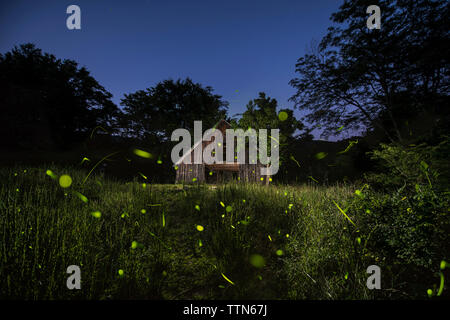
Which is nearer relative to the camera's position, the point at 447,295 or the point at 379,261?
the point at 447,295

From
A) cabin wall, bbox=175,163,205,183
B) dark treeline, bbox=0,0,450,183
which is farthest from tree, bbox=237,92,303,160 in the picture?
cabin wall, bbox=175,163,205,183

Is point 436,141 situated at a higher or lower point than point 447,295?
higher

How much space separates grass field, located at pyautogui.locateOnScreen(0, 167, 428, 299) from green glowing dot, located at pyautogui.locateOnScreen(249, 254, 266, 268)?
0.02 m

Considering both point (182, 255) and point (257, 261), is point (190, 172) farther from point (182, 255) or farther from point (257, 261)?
point (257, 261)

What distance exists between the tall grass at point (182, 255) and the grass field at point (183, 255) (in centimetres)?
1

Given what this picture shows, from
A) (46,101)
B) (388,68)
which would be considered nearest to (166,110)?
(46,101)

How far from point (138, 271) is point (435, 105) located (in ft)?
61.5

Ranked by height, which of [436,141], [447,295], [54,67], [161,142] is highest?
[54,67]

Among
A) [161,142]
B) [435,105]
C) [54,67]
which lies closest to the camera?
[435,105]

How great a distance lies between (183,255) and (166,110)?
27130mm

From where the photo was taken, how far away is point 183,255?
3037 mm

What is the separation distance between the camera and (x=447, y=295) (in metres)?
2.28
